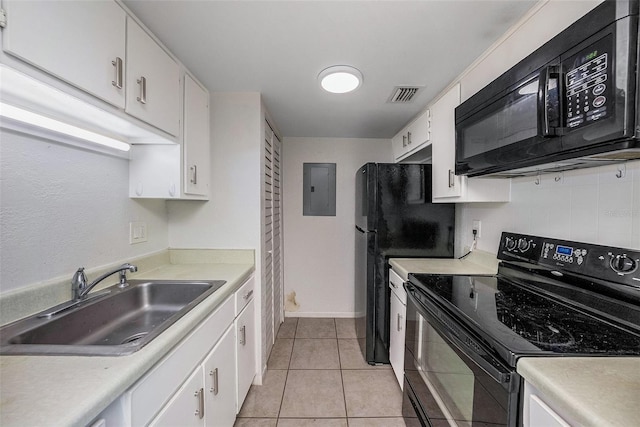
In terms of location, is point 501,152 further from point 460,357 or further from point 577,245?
point 460,357

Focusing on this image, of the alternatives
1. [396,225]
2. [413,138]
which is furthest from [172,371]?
[413,138]

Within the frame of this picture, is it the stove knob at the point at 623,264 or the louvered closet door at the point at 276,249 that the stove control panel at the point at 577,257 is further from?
the louvered closet door at the point at 276,249

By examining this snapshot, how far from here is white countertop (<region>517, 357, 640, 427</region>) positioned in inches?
20.4

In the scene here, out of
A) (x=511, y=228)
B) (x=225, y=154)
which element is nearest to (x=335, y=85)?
(x=225, y=154)

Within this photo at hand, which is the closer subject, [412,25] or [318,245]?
[412,25]

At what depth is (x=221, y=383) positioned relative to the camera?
1305 mm

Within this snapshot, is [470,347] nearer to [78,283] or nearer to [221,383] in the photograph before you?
[221,383]

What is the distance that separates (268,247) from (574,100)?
1.99 meters

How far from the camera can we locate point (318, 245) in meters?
3.08

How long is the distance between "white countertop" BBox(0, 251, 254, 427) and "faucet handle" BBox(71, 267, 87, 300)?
1.42 feet

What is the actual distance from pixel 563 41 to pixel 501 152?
0.39 meters

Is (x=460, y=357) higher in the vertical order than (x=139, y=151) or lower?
lower

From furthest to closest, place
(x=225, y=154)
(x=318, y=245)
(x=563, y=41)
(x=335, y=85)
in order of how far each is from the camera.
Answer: (x=318, y=245), (x=225, y=154), (x=335, y=85), (x=563, y=41)

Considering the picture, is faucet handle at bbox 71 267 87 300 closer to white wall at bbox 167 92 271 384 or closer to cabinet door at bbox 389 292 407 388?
white wall at bbox 167 92 271 384
